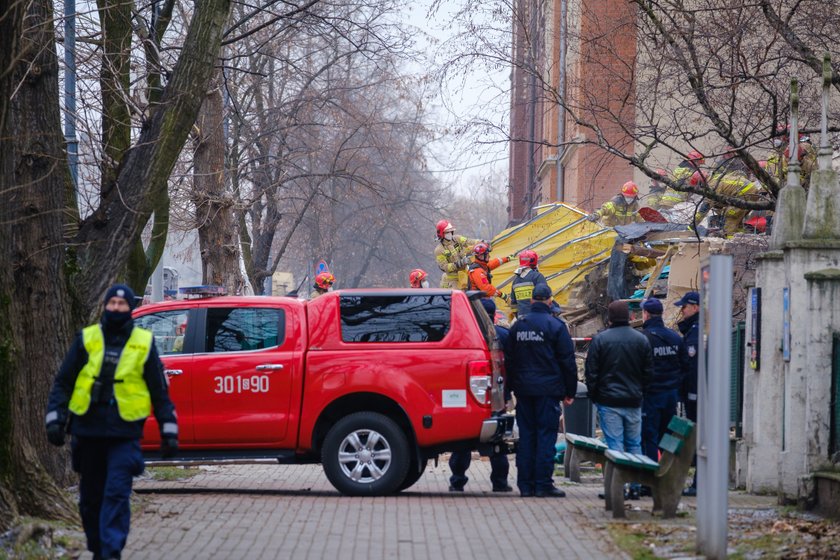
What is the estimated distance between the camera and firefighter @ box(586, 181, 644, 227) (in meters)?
23.1

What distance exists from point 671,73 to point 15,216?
313 inches

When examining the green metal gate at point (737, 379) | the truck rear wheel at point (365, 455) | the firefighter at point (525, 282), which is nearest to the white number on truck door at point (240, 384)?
the truck rear wheel at point (365, 455)

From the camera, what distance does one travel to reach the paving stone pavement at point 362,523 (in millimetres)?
8859

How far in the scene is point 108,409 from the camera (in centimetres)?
782

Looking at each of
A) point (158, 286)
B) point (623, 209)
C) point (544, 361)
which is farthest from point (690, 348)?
point (158, 286)

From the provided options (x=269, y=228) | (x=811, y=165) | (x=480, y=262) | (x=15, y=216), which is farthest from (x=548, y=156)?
(x=15, y=216)

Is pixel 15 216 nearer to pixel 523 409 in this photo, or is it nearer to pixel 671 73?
pixel 523 409

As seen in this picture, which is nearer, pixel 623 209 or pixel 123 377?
pixel 123 377

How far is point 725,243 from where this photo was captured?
1795cm

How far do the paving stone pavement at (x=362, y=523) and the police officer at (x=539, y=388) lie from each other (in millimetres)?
366

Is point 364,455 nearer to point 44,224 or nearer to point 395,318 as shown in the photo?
point 395,318

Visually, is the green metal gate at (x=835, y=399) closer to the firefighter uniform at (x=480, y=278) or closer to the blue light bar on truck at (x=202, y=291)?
the blue light bar on truck at (x=202, y=291)

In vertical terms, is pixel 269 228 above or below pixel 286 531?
above

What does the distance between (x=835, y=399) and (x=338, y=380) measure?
443 centimetres
